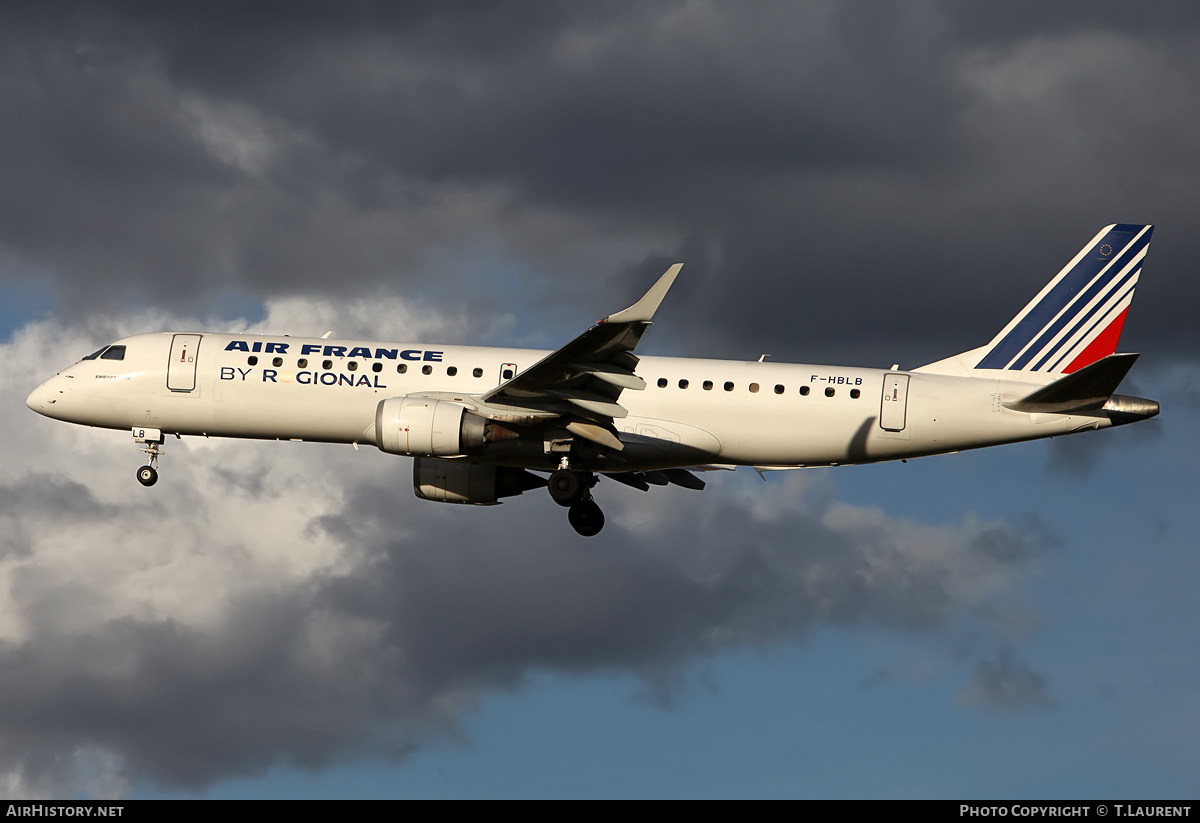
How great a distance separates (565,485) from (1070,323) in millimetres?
16777

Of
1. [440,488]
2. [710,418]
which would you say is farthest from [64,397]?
[710,418]

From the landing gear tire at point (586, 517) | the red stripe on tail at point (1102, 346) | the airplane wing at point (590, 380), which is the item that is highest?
the red stripe on tail at point (1102, 346)

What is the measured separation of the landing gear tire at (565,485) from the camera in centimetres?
4553

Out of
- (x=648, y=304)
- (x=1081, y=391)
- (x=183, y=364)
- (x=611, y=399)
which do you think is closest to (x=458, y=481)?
(x=611, y=399)

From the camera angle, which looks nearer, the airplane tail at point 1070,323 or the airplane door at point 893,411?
the airplane door at point 893,411

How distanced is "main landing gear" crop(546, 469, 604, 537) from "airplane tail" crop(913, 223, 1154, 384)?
11.1 meters

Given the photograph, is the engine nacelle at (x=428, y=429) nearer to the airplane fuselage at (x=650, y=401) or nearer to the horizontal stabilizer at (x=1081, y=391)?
the airplane fuselage at (x=650, y=401)

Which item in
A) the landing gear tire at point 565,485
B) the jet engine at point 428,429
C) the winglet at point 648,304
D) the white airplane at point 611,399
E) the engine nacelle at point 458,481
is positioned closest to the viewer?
the winglet at point 648,304

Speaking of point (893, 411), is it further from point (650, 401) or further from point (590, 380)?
point (590, 380)

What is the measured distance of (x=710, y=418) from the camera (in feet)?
145

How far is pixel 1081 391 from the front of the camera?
41719mm

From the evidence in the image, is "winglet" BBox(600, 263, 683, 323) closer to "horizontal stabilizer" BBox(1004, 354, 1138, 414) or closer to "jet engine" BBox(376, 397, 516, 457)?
"jet engine" BBox(376, 397, 516, 457)

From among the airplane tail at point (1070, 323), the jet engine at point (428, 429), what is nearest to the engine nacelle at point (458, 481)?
the jet engine at point (428, 429)
